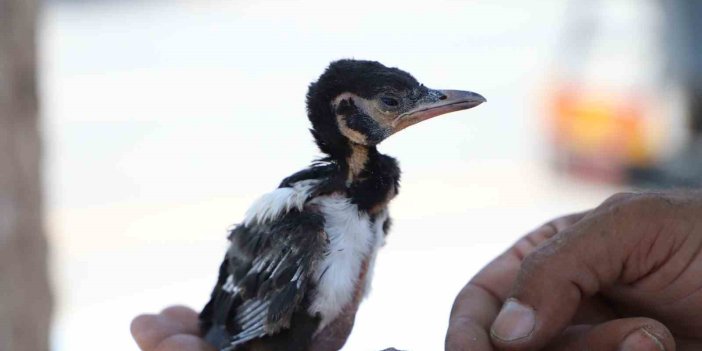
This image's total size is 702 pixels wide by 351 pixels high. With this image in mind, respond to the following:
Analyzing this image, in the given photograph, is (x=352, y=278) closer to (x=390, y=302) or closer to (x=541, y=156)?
(x=390, y=302)

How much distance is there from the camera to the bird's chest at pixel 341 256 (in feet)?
8.01

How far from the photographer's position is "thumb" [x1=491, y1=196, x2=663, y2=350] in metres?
2.35

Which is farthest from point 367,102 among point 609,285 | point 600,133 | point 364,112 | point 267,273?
point 600,133

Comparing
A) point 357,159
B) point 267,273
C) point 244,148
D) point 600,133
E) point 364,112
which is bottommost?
point 244,148

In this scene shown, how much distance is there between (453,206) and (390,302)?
6.52 feet

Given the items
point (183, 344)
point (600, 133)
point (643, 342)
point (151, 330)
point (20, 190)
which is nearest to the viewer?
point (643, 342)

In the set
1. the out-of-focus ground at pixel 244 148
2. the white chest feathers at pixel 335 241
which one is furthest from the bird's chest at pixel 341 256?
the out-of-focus ground at pixel 244 148

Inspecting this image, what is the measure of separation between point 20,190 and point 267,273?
6.34 feet

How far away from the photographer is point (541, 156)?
8.30 m

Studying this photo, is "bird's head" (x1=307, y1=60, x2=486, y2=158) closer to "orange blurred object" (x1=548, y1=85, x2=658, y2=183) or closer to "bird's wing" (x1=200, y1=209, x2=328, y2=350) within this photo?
"bird's wing" (x1=200, y1=209, x2=328, y2=350)

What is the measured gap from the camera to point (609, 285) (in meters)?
2.52

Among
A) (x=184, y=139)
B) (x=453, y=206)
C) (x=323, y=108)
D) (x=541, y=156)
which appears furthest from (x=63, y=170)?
(x=323, y=108)

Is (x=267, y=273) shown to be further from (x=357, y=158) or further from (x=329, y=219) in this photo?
(x=357, y=158)

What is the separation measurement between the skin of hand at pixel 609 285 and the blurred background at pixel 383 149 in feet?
6.08
